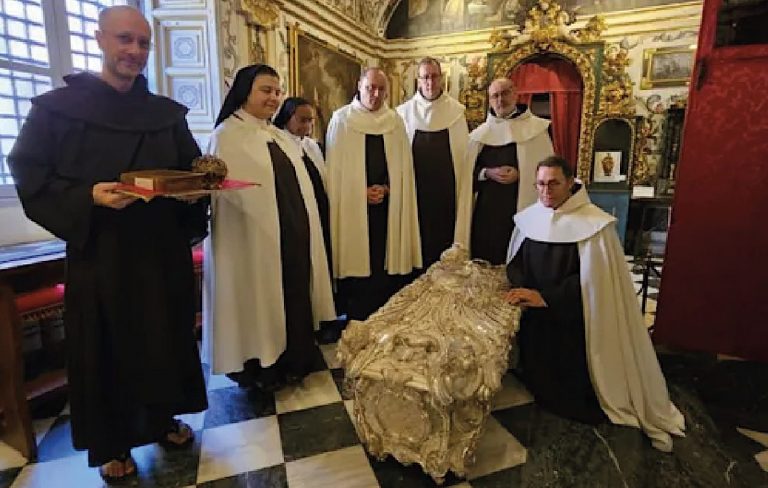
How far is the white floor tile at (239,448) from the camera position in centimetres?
205

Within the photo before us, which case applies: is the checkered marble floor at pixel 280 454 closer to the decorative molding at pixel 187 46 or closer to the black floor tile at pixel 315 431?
the black floor tile at pixel 315 431

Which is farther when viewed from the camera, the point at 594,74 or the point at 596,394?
the point at 594,74

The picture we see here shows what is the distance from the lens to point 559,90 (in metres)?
7.69

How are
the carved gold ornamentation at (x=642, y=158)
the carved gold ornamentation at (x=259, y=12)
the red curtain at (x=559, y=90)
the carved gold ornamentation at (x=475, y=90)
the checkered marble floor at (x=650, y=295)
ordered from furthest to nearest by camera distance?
the carved gold ornamentation at (x=475, y=90), the red curtain at (x=559, y=90), the carved gold ornamentation at (x=642, y=158), the carved gold ornamentation at (x=259, y=12), the checkered marble floor at (x=650, y=295)

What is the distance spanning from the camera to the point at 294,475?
6.58 ft

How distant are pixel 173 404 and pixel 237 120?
1463mm

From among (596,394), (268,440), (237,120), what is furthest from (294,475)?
(237,120)

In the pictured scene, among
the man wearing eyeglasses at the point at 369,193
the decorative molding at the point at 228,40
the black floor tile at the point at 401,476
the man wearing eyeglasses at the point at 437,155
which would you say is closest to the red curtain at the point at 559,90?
the man wearing eyeglasses at the point at 437,155

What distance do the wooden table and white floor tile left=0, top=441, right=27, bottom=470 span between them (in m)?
0.02

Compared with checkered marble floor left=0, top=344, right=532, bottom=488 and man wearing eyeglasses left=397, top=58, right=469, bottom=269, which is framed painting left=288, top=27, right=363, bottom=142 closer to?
man wearing eyeglasses left=397, top=58, right=469, bottom=269

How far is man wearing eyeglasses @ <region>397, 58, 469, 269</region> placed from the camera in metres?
3.65

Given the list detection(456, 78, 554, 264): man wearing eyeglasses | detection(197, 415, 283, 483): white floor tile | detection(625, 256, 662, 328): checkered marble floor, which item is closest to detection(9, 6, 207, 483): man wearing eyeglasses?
detection(197, 415, 283, 483): white floor tile

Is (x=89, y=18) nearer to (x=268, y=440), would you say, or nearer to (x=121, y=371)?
(x=121, y=371)

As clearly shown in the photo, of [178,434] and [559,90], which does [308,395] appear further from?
[559,90]
